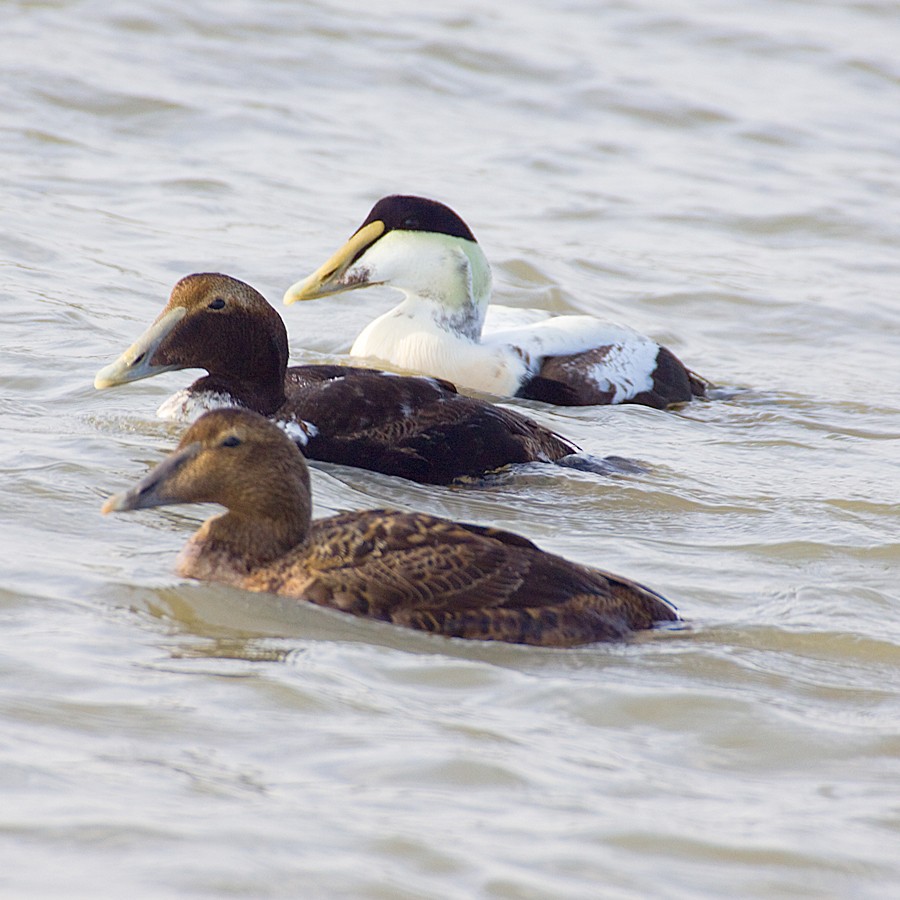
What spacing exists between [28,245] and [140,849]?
6059 mm

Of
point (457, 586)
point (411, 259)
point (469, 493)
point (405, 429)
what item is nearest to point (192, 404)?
point (405, 429)

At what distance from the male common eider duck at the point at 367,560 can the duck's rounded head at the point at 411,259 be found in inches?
116

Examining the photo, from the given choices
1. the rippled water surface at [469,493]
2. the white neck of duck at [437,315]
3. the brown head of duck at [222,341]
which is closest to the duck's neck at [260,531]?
the rippled water surface at [469,493]

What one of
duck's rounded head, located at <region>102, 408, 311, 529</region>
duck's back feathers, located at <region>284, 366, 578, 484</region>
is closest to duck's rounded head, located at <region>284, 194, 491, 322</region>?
duck's back feathers, located at <region>284, 366, 578, 484</region>

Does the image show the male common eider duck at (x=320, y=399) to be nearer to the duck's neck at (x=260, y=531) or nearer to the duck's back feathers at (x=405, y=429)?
the duck's back feathers at (x=405, y=429)

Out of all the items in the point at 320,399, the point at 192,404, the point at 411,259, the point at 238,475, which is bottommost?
the point at 192,404

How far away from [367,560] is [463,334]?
11.7 feet

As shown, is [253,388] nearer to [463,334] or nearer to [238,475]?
[238,475]

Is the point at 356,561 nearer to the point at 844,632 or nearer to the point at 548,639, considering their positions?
the point at 548,639

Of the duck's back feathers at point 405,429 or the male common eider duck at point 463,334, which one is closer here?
the duck's back feathers at point 405,429

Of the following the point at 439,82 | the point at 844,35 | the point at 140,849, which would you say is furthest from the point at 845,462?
the point at 844,35

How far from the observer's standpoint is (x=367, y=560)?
466 centimetres

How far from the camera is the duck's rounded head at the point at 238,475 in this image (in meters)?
4.84

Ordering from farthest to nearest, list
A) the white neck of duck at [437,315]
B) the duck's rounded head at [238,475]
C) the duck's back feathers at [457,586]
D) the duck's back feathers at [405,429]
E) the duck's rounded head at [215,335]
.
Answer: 1. the white neck of duck at [437,315]
2. the duck's rounded head at [215,335]
3. the duck's back feathers at [405,429]
4. the duck's rounded head at [238,475]
5. the duck's back feathers at [457,586]
